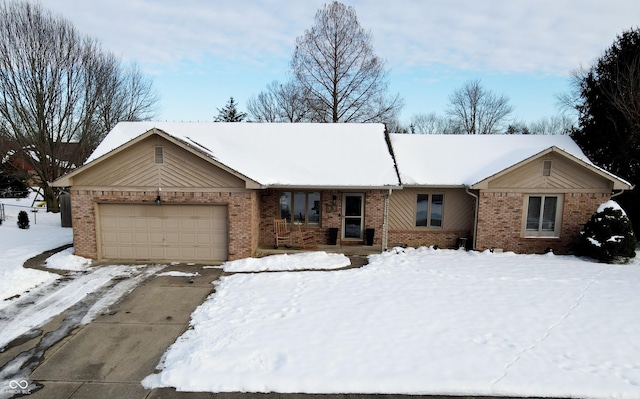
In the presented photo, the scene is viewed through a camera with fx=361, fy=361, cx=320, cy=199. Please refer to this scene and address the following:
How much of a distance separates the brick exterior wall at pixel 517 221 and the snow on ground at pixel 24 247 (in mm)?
13870

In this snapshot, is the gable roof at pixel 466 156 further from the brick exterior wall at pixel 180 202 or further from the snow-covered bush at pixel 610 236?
the brick exterior wall at pixel 180 202

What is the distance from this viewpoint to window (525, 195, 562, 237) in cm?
1316

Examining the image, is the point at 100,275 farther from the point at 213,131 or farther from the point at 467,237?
the point at 467,237

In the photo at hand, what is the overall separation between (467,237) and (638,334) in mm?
Answer: 7100

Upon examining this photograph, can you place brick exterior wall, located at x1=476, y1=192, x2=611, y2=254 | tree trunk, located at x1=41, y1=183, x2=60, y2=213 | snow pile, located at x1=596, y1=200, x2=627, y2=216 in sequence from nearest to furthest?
snow pile, located at x1=596, y1=200, x2=627, y2=216
brick exterior wall, located at x1=476, y1=192, x2=611, y2=254
tree trunk, located at x1=41, y1=183, x2=60, y2=213

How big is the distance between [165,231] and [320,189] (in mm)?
5431

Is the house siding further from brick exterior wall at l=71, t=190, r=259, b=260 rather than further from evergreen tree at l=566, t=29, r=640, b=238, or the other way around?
evergreen tree at l=566, t=29, r=640, b=238

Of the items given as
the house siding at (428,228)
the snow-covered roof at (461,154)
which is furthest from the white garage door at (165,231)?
the snow-covered roof at (461,154)

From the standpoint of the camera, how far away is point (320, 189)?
43.0 feet

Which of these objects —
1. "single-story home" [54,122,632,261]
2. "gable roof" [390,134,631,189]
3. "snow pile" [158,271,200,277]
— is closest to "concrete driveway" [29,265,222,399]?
"snow pile" [158,271,200,277]

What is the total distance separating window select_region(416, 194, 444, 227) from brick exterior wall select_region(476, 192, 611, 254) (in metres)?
1.50

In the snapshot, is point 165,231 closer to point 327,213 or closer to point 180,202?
point 180,202

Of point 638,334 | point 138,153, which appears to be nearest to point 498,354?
point 638,334

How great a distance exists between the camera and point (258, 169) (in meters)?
13.1
